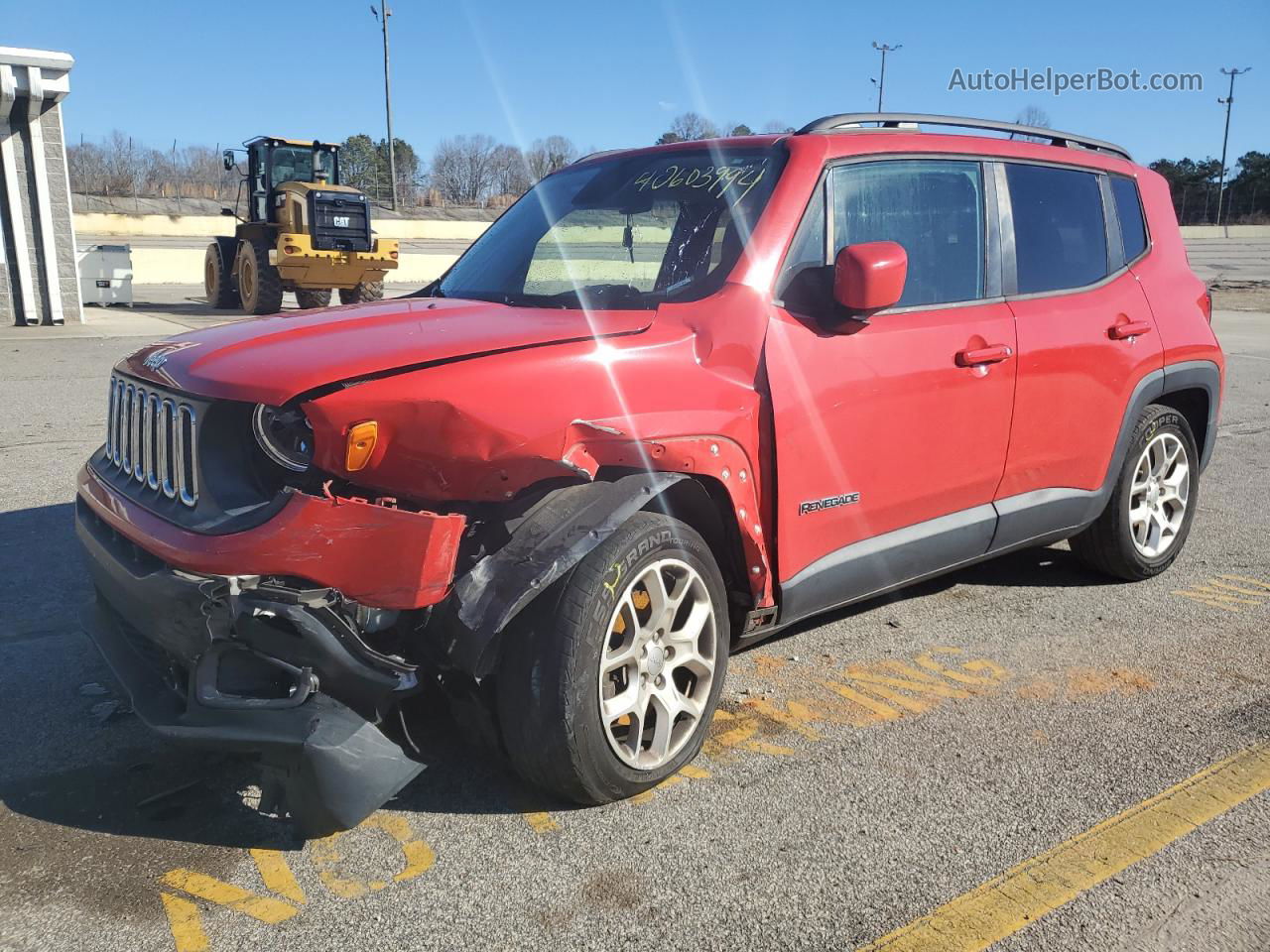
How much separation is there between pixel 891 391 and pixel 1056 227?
4.71 feet

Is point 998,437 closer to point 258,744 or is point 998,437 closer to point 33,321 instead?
point 258,744

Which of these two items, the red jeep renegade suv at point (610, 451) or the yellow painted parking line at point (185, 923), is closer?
the yellow painted parking line at point (185, 923)

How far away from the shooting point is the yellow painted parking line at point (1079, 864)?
2459 mm

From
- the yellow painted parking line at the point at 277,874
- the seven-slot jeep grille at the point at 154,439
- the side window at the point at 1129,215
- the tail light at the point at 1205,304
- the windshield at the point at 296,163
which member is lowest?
the yellow painted parking line at the point at 277,874

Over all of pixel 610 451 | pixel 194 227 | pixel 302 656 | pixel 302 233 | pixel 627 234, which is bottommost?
pixel 302 656

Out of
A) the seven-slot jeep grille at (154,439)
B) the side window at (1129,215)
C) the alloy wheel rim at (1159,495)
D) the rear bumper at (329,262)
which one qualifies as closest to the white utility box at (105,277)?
the rear bumper at (329,262)

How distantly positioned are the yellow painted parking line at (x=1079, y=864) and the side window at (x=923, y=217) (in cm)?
180

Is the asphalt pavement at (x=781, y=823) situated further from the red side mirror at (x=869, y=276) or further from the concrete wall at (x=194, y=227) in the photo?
the concrete wall at (x=194, y=227)

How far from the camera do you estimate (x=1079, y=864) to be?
2.75 m

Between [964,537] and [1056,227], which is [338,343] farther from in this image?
[1056,227]

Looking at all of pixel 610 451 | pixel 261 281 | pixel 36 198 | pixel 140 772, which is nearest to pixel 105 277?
pixel 36 198

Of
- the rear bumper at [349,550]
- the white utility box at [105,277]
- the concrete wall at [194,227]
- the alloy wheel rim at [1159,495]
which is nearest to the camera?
the rear bumper at [349,550]

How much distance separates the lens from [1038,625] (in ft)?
14.9

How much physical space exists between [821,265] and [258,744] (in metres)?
2.23
